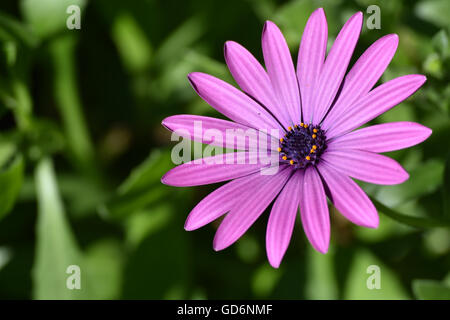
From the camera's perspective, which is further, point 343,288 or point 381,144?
point 343,288

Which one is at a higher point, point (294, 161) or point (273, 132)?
point (273, 132)

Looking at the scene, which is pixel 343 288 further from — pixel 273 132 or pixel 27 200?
pixel 27 200

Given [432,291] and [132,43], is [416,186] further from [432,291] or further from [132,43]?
[132,43]

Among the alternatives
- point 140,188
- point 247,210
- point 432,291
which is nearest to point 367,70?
point 247,210

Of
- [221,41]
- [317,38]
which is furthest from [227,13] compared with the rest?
[317,38]

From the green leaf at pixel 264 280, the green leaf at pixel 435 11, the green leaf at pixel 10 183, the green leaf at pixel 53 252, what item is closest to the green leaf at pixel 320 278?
the green leaf at pixel 264 280

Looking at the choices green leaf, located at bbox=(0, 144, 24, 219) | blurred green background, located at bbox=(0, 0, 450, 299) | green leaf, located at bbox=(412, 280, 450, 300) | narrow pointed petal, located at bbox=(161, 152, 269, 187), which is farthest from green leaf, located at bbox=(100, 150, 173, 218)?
green leaf, located at bbox=(412, 280, 450, 300)
